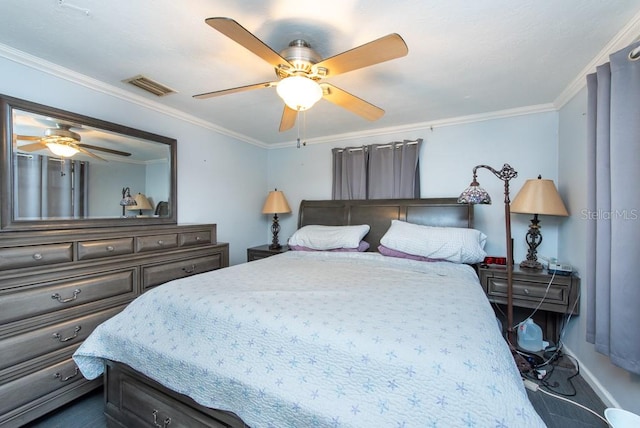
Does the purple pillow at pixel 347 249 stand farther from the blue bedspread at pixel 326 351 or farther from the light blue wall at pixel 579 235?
the light blue wall at pixel 579 235

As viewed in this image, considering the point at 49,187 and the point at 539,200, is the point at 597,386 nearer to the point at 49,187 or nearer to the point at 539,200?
the point at 539,200

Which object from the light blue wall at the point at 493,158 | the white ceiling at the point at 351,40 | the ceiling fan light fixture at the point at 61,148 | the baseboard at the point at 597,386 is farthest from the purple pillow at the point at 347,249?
the ceiling fan light fixture at the point at 61,148

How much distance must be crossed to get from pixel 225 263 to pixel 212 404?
6.08ft

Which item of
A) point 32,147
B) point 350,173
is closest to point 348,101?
point 350,173

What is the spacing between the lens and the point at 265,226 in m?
4.39

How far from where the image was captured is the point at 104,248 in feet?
6.51

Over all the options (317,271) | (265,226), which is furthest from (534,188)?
(265,226)

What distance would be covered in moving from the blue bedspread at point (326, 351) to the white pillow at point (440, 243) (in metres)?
0.75

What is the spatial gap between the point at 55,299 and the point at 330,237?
2250mm

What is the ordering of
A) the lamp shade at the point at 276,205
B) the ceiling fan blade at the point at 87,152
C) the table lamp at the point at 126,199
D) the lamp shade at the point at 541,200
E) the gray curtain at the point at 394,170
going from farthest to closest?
the lamp shade at the point at 276,205, the gray curtain at the point at 394,170, the table lamp at the point at 126,199, the lamp shade at the point at 541,200, the ceiling fan blade at the point at 87,152

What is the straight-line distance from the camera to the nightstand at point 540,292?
2.25 m

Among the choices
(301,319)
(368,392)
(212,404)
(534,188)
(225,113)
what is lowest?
(212,404)

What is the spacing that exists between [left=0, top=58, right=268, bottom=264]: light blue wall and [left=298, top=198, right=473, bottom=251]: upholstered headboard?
2.75ft

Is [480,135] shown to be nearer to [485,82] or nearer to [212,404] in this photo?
[485,82]
